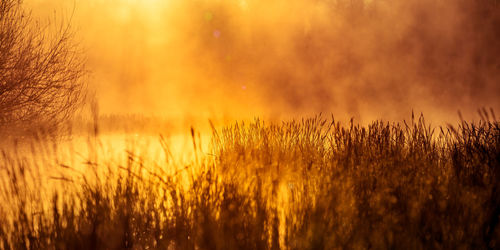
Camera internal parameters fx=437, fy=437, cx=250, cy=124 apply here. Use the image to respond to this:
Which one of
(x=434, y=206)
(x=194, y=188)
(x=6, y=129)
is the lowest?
(x=434, y=206)

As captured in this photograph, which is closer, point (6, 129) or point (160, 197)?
point (160, 197)

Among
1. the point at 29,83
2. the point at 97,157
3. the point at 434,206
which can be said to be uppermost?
the point at 29,83

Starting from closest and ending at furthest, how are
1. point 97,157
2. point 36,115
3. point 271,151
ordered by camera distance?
point 97,157 → point 271,151 → point 36,115

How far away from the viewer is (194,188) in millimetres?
5105

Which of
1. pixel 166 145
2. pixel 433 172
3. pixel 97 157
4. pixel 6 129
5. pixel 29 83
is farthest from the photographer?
pixel 6 129

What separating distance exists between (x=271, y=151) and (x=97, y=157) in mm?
6156

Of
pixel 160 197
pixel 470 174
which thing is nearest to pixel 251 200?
pixel 160 197

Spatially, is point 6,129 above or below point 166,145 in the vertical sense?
above

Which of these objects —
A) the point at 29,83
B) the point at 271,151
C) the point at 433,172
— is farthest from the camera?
the point at 29,83

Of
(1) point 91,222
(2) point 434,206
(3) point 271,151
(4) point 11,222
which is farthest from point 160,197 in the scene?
(3) point 271,151

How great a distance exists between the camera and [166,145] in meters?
4.88

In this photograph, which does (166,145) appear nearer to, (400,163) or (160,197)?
(160,197)

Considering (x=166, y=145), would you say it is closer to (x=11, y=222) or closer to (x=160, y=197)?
(x=160, y=197)

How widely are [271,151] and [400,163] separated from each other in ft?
14.8
